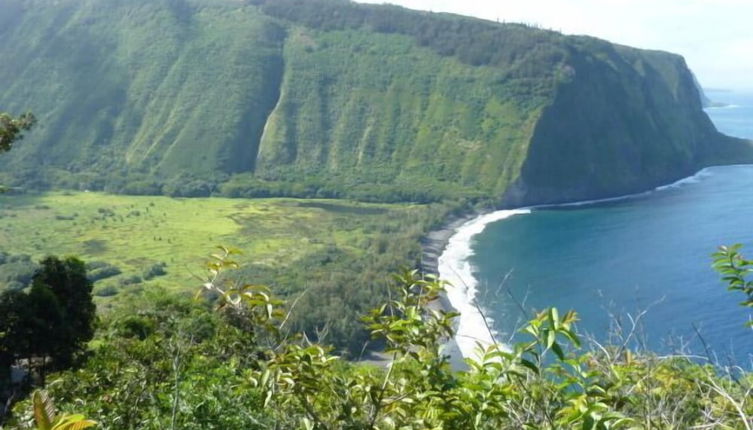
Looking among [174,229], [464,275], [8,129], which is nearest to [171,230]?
[174,229]

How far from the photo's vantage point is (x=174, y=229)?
3492 inches

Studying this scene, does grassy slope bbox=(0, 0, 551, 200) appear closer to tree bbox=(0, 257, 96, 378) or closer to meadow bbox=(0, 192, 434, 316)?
meadow bbox=(0, 192, 434, 316)

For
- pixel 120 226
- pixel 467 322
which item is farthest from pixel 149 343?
pixel 120 226

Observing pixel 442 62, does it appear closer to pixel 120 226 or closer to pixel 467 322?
pixel 120 226

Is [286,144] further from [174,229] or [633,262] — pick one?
[633,262]

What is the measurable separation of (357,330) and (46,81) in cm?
12691

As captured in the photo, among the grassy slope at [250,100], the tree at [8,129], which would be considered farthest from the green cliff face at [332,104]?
the tree at [8,129]

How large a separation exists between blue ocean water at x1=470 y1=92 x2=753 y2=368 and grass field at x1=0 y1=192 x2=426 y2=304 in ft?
60.7

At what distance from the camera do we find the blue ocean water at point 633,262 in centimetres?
4672

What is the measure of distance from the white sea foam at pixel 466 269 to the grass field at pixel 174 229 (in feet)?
32.1

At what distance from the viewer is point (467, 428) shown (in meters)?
4.38

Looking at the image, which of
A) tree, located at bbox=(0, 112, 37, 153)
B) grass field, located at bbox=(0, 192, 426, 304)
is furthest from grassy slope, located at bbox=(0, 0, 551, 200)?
tree, located at bbox=(0, 112, 37, 153)

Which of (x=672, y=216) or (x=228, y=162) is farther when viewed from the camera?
(x=228, y=162)

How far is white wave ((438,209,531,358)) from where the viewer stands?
4497 centimetres
